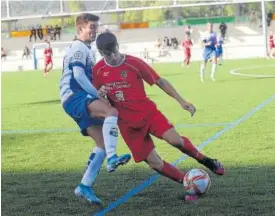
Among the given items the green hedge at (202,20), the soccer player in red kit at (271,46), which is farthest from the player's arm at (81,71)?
the green hedge at (202,20)

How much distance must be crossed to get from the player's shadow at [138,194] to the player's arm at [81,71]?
1169 millimetres

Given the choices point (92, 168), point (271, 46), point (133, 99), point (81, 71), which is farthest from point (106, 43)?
point (271, 46)

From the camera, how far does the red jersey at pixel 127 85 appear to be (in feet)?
26.4

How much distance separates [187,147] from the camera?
8.39 m

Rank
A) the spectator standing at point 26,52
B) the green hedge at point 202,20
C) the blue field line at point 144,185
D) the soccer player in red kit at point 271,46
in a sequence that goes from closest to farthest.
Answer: the blue field line at point 144,185
the soccer player in red kit at point 271,46
the spectator standing at point 26,52
the green hedge at point 202,20

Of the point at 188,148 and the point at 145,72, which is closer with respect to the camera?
the point at 145,72

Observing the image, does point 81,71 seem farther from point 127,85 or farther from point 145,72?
point 145,72

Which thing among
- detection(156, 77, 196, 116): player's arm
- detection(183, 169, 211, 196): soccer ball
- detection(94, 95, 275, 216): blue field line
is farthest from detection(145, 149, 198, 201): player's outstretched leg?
detection(156, 77, 196, 116): player's arm

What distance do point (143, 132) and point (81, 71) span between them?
2.90 ft

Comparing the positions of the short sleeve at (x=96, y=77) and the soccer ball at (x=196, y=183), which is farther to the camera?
the short sleeve at (x=96, y=77)

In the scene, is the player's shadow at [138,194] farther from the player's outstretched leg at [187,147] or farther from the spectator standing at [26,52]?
the spectator standing at [26,52]

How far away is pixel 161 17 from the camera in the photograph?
80938mm

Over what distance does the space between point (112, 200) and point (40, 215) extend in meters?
0.95

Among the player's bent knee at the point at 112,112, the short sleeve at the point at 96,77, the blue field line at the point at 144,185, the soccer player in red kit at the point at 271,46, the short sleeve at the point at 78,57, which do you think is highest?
the short sleeve at the point at 78,57
